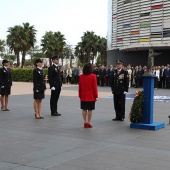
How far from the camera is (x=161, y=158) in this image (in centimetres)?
603

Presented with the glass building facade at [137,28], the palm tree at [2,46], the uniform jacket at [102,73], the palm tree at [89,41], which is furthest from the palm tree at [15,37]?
the uniform jacket at [102,73]

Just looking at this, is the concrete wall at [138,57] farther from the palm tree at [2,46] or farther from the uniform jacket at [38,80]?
the palm tree at [2,46]

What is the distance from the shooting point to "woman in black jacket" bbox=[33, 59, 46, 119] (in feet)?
35.2

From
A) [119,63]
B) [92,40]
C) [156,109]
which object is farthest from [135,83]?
[92,40]

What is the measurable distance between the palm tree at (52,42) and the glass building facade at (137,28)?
24.2 m

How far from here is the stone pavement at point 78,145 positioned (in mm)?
5633

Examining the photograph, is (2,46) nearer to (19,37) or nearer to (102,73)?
(19,37)

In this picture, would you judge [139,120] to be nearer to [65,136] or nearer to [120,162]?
[65,136]

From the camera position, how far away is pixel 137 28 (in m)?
31.9

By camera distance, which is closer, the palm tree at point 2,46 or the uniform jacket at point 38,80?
the uniform jacket at point 38,80

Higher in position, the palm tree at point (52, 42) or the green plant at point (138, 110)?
the palm tree at point (52, 42)

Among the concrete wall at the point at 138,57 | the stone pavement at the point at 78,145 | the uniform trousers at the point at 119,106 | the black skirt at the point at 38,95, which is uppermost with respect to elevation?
the concrete wall at the point at 138,57

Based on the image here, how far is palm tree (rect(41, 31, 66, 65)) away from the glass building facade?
79.6ft

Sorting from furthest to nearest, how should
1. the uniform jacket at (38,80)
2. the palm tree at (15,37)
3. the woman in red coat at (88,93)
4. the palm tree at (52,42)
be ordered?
1. the palm tree at (52,42)
2. the palm tree at (15,37)
3. the uniform jacket at (38,80)
4. the woman in red coat at (88,93)
